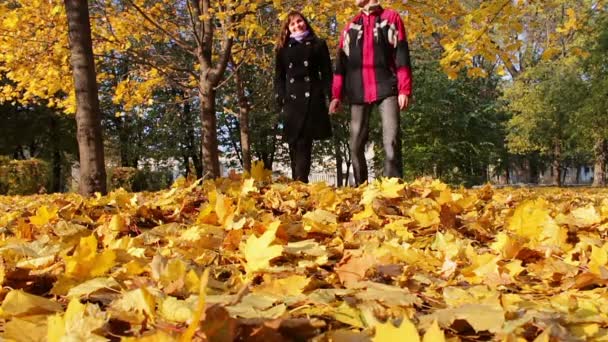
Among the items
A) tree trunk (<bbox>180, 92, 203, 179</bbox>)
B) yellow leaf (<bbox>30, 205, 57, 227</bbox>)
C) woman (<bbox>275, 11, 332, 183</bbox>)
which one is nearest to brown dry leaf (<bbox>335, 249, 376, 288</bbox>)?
yellow leaf (<bbox>30, 205, 57, 227</bbox>)

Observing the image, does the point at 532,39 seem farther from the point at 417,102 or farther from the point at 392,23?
the point at 392,23

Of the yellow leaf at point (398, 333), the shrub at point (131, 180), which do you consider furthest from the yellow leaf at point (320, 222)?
the shrub at point (131, 180)

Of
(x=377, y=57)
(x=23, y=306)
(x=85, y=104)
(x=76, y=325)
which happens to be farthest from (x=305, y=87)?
(x=76, y=325)

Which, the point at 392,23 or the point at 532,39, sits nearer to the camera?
the point at 392,23

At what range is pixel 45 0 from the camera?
24.5 feet

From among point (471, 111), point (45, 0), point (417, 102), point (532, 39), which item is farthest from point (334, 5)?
point (532, 39)

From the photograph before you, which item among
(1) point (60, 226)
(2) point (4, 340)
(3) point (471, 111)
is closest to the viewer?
(2) point (4, 340)

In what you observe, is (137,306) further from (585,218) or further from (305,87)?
(305,87)

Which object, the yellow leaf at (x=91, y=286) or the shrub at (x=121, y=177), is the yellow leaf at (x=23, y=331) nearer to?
the yellow leaf at (x=91, y=286)

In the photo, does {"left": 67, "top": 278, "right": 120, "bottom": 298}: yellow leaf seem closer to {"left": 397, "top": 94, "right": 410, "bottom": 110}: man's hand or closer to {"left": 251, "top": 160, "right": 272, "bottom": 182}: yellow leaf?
{"left": 251, "top": 160, "right": 272, "bottom": 182}: yellow leaf

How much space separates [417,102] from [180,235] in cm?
1965

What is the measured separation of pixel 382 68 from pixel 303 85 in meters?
0.87

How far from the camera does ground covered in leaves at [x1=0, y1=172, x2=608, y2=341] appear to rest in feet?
2.68

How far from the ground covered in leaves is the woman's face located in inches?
122
